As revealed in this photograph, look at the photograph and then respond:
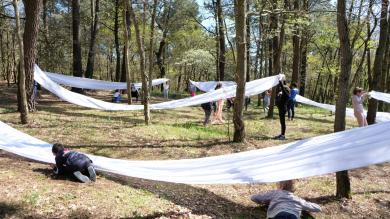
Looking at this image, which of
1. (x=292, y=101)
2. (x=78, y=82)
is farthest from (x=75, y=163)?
(x=78, y=82)

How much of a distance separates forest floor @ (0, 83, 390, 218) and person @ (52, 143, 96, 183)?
0.38 ft

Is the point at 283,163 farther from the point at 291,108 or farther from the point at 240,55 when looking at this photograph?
the point at 291,108

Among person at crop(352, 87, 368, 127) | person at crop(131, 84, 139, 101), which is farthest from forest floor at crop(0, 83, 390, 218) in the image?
person at crop(131, 84, 139, 101)

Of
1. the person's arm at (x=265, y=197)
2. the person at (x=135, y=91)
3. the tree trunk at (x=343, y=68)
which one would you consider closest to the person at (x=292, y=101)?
the person at (x=135, y=91)

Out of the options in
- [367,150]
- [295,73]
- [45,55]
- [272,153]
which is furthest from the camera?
[45,55]

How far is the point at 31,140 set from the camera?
6.36 meters

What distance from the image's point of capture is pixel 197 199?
5.53m

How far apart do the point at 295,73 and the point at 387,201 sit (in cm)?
1110

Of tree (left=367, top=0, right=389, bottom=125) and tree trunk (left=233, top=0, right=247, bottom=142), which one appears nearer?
tree trunk (left=233, top=0, right=247, bottom=142)

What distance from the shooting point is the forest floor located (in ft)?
15.7

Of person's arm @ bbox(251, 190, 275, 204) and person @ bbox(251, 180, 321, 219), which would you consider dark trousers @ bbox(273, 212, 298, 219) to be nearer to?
person @ bbox(251, 180, 321, 219)

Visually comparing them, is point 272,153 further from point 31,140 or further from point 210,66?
point 210,66

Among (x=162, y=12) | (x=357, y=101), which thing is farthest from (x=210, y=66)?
(x=357, y=101)

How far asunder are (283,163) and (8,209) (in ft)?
9.69
